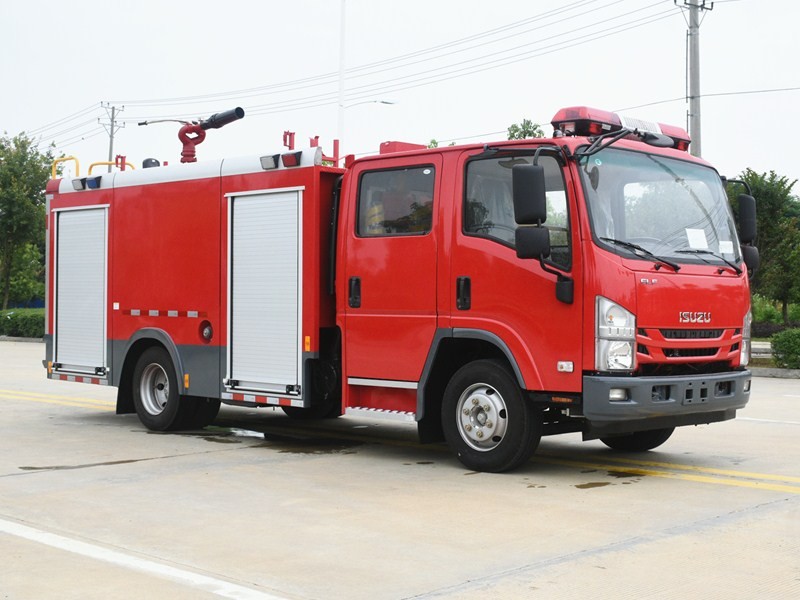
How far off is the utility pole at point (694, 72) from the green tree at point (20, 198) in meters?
27.3

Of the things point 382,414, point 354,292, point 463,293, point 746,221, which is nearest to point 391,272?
point 354,292

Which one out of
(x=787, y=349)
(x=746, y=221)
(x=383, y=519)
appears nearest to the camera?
(x=383, y=519)

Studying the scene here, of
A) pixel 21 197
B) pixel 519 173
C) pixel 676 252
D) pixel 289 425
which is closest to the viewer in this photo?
pixel 519 173

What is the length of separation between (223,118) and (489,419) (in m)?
5.85

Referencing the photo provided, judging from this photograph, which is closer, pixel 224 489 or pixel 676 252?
pixel 224 489

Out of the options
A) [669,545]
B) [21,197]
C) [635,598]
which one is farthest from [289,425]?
[21,197]

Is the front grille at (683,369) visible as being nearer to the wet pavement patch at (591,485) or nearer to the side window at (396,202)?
the wet pavement patch at (591,485)

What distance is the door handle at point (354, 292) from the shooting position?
9.88 m

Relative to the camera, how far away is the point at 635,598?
525cm

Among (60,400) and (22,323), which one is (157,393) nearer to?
(60,400)

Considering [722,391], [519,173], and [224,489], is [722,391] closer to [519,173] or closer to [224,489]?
[519,173]

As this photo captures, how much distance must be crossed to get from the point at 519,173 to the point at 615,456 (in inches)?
131

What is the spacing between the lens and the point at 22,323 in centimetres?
4019

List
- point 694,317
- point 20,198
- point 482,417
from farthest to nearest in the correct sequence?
point 20,198
point 482,417
point 694,317
